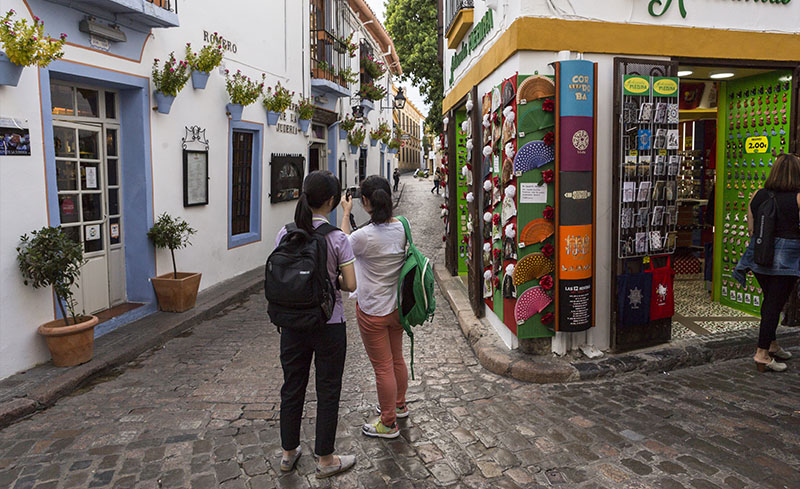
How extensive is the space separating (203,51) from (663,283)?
6229 millimetres

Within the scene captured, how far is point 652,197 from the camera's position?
5.23 meters

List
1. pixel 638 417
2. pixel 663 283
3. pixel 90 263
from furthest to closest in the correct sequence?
pixel 90 263 → pixel 663 283 → pixel 638 417

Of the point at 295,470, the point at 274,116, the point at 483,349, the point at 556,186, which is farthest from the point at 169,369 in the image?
the point at 274,116

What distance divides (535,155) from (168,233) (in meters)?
4.54

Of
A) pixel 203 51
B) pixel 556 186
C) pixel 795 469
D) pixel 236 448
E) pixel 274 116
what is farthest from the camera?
pixel 274 116

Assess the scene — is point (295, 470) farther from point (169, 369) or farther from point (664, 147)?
point (664, 147)

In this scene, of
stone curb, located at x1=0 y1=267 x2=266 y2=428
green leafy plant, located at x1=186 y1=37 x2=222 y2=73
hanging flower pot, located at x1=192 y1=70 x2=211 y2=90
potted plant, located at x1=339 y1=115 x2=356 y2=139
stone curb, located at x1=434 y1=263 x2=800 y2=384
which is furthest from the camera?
potted plant, located at x1=339 y1=115 x2=356 y2=139

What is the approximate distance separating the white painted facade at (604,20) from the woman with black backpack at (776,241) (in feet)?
3.95

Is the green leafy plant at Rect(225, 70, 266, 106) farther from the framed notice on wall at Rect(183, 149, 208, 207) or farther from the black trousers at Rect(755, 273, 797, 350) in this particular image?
the black trousers at Rect(755, 273, 797, 350)

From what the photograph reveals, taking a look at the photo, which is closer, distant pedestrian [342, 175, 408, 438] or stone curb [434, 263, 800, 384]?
distant pedestrian [342, 175, 408, 438]

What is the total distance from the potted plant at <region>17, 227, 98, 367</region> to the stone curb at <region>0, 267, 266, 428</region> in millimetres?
144

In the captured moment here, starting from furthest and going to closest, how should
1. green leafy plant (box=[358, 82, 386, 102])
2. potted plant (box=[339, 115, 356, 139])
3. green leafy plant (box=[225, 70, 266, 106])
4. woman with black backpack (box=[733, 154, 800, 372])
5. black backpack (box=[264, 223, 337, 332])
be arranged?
1. green leafy plant (box=[358, 82, 386, 102])
2. potted plant (box=[339, 115, 356, 139])
3. green leafy plant (box=[225, 70, 266, 106])
4. woman with black backpack (box=[733, 154, 800, 372])
5. black backpack (box=[264, 223, 337, 332])

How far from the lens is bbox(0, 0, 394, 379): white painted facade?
5086 millimetres

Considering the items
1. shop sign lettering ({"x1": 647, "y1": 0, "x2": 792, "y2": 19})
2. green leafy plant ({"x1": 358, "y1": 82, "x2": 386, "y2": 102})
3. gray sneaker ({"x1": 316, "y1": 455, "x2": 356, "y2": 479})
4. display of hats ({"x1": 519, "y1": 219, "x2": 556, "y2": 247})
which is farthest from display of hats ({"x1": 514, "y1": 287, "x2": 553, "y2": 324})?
green leafy plant ({"x1": 358, "y1": 82, "x2": 386, "y2": 102})
